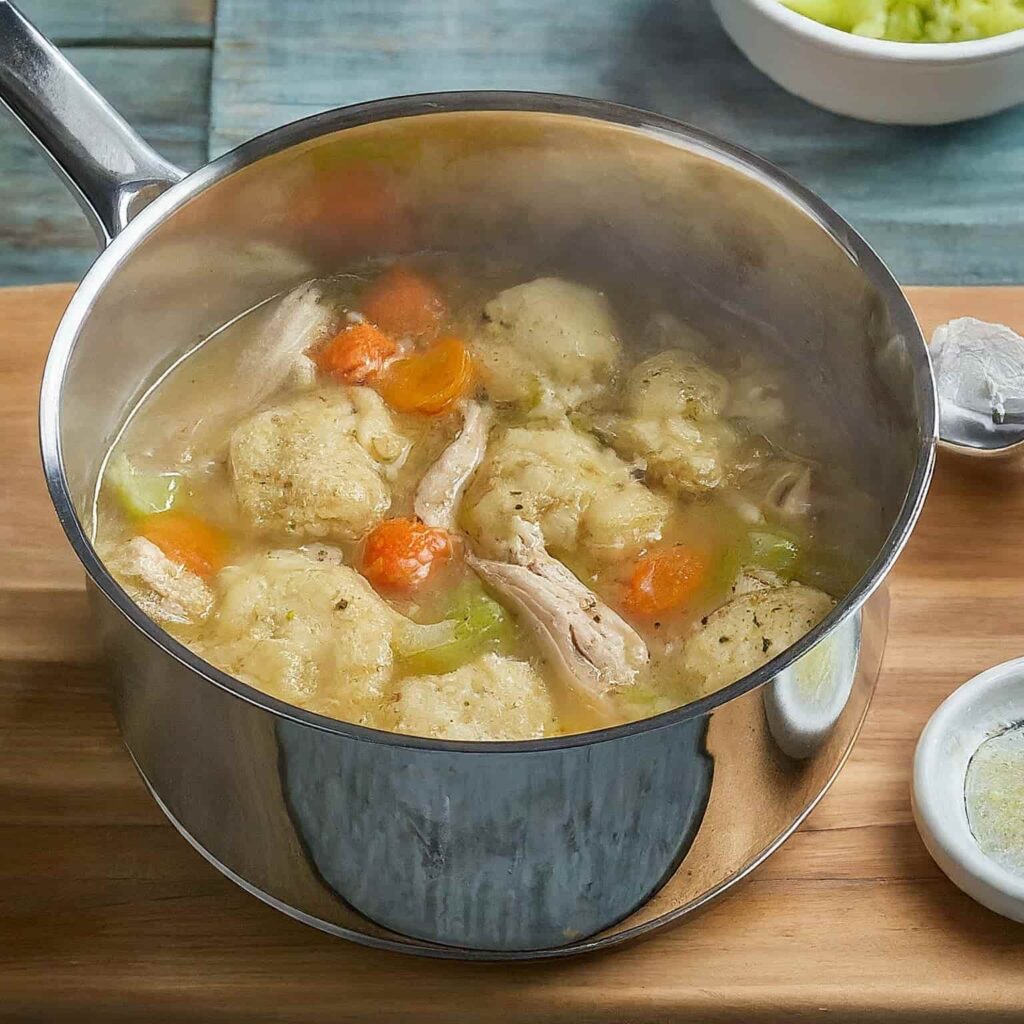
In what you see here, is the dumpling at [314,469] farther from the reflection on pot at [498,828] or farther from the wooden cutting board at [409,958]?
the reflection on pot at [498,828]

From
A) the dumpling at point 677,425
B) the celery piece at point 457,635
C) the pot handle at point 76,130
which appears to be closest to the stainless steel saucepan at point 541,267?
the pot handle at point 76,130

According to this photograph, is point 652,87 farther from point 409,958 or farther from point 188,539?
point 409,958

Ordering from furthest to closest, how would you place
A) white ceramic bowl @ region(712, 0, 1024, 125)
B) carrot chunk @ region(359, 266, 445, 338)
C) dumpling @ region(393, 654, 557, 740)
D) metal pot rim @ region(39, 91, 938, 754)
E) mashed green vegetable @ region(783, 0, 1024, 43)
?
1. mashed green vegetable @ region(783, 0, 1024, 43)
2. white ceramic bowl @ region(712, 0, 1024, 125)
3. carrot chunk @ region(359, 266, 445, 338)
4. dumpling @ region(393, 654, 557, 740)
5. metal pot rim @ region(39, 91, 938, 754)

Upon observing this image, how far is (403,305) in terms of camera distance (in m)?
1.64

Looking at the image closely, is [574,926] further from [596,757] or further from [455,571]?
[455,571]

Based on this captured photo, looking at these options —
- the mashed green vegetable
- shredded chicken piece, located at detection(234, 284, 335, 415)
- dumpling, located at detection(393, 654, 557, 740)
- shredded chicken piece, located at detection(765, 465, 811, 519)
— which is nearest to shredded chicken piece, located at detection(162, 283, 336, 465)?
shredded chicken piece, located at detection(234, 284, 335, 415)

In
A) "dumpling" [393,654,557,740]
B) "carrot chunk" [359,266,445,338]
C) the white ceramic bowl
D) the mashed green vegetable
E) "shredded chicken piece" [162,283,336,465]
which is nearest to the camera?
"dumpling" [393,654,557,740]

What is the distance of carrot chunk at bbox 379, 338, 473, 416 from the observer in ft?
5.00

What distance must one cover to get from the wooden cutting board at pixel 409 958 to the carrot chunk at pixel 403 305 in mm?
514

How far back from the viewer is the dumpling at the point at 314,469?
1.39m

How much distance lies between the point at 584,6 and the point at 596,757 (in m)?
1.85

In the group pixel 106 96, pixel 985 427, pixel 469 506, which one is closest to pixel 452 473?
pixel 469 506

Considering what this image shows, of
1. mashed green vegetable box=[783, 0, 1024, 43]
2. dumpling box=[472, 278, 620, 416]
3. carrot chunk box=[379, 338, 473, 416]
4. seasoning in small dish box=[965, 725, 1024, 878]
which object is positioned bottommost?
seasoning in small dish box=[965, 725, 1024, 878]

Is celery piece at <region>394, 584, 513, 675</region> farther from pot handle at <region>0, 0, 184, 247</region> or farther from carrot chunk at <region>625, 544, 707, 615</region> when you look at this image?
pot handle at <region>0, 0, 184, 247</region>
